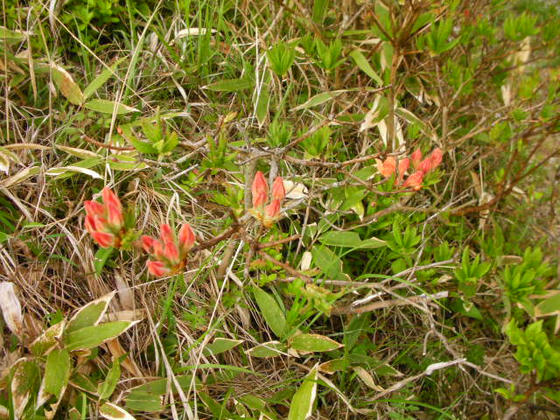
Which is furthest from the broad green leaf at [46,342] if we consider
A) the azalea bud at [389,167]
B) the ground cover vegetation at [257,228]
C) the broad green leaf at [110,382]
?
the azalea bud at [389,167]

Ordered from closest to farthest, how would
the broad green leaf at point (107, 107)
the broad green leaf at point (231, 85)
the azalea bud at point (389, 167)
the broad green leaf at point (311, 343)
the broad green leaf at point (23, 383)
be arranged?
the broad green leaf at point (23, 383)
the broad green leaf at point (311, 343)
the azalea bud at point (389, 167)
the broad green leaf at point (107, 107)
the broad green leaf at point (231, 85)

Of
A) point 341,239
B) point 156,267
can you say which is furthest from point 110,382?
point 341,239

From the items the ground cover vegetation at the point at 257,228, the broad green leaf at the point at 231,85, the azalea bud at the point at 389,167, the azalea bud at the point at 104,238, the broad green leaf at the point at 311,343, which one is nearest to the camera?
the azalea bud at the point at 104,238

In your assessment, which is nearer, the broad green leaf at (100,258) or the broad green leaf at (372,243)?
the broad green leaf at (100,258)

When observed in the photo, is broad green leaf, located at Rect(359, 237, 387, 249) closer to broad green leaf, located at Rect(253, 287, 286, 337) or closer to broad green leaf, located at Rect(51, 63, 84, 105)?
broad green leaf, located at Rect(253, 287, 286, 337)

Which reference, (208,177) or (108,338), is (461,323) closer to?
(208,177)

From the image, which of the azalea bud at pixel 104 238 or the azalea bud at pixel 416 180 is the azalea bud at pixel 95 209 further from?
the azalea bud at pixel 416 180

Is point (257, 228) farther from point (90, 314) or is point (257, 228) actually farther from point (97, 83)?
point (97, 83)

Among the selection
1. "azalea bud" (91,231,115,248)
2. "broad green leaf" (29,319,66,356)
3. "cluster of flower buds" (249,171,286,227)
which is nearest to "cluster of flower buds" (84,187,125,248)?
"azalea bud" (91,231,115,248)
